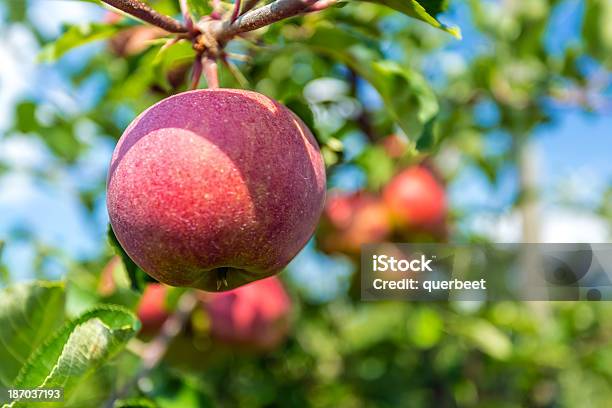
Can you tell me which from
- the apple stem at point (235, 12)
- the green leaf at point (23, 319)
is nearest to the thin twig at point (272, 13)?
the apple stem at point (235, 12)

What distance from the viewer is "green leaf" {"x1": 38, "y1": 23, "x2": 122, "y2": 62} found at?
1.00 m

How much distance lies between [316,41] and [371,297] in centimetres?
62

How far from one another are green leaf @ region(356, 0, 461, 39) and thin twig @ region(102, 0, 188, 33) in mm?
246

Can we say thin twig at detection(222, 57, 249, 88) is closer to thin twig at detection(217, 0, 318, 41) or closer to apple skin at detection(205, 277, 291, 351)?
thin twig at detection(217, 0, 318, 41)

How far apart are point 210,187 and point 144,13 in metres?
0.21

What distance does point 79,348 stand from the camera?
783mm

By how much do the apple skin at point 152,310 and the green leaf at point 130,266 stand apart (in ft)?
2.27

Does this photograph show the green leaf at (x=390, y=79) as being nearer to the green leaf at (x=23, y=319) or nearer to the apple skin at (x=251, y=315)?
the green leaf at (x=23, y=319)

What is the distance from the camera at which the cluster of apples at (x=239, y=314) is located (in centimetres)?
162

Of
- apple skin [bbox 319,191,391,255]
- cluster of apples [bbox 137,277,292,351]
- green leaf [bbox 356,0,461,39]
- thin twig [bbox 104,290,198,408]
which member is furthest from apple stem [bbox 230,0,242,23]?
apple skin [bbox 319,191,391,255]

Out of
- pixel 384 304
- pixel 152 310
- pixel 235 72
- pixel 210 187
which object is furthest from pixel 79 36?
pixel 384 304

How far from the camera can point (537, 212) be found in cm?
212

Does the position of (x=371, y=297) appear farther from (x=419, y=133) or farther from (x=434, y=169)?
(x=434, y=169)

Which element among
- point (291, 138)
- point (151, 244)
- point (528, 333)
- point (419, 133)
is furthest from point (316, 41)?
point (528, 333)
